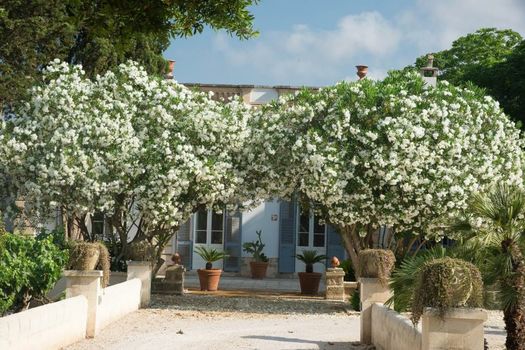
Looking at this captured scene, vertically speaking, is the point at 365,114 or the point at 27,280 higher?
the point at 365,114

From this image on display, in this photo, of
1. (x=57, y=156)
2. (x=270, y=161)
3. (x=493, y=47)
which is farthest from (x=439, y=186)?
(x=493, y=47)

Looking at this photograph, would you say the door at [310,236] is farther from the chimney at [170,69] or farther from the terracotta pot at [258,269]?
the chimney at [170,69]

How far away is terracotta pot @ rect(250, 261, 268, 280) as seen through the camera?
29.9 metres

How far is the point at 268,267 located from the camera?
3053 cm

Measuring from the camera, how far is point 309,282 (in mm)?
25484

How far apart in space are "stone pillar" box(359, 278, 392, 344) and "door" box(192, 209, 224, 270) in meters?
16.6

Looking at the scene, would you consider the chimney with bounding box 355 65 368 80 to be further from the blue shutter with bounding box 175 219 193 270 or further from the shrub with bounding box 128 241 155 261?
the shrub with bounding box 128 241 155 261

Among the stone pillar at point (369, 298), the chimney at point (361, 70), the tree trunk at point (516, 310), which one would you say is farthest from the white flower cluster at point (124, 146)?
the tree trunk at point (516, 310)

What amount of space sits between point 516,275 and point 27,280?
773 cm

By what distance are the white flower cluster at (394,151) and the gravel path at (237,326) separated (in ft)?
7.69

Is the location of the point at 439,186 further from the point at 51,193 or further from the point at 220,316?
the point at 51,193

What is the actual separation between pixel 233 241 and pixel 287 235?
169cm

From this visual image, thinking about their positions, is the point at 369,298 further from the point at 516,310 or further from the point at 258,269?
the point at 258,269

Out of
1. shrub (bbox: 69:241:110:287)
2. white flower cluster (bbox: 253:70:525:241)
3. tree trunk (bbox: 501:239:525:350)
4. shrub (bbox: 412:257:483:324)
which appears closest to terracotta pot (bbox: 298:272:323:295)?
white flower cluster (bbox: 253:70:525:241)
